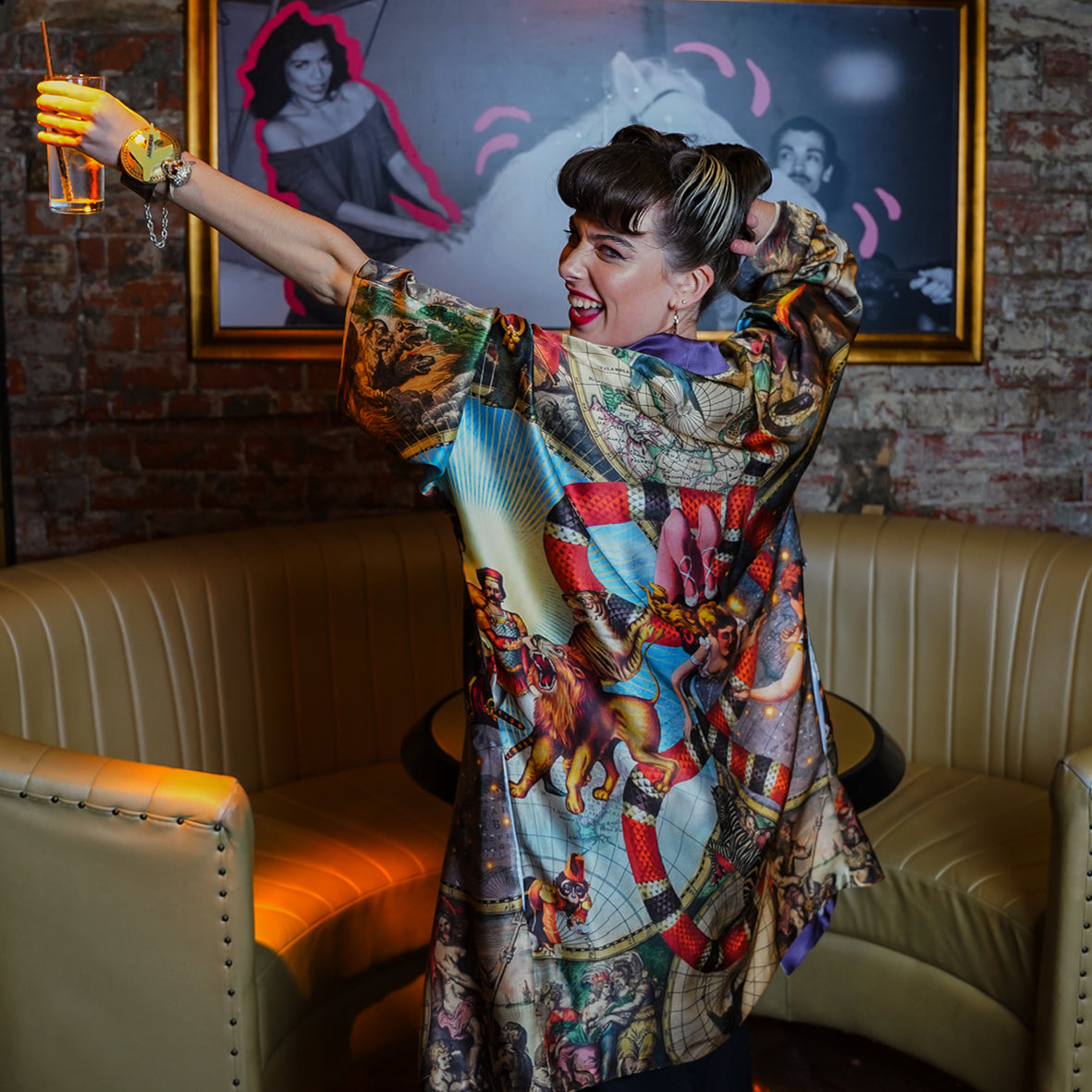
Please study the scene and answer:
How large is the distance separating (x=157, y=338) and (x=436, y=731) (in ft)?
5.25

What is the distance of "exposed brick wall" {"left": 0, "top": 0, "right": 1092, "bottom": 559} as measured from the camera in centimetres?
311

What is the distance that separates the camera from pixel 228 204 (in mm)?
1286

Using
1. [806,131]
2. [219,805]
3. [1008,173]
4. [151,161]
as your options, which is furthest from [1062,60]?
[219,805]

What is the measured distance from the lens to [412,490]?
11.0 feet

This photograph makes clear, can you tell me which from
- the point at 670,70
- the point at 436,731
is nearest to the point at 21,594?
the point at 436,731

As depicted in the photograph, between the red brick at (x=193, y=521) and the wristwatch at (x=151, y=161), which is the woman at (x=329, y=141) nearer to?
the red brick at (x=193, y=521)

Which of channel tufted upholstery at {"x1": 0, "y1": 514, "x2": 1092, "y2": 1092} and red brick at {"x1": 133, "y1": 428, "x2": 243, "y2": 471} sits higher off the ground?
red brick at {"x1": 133, "y1": 428, "x2": 243, "y2": 471}

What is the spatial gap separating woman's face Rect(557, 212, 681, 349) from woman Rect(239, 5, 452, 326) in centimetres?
171

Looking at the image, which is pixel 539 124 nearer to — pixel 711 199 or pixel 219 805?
pixel 711 199

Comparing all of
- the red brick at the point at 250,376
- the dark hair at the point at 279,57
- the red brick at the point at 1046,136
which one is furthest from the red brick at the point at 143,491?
the red brick at the point at 1046,136

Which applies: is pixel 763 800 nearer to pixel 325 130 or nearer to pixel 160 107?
pixel 325 130

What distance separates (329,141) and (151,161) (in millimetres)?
1931

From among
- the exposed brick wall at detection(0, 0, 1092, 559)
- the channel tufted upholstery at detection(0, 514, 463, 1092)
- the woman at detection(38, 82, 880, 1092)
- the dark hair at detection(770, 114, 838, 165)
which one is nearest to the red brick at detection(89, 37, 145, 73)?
the exposed brick wall at detection(0, 0, 1092, 559)

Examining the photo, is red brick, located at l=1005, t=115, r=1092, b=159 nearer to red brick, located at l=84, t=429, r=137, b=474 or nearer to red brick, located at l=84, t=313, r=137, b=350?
red brick, located at l=84, t=313, r=137, b=350
